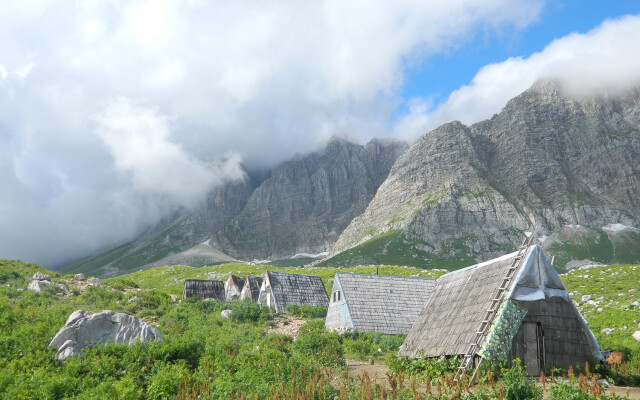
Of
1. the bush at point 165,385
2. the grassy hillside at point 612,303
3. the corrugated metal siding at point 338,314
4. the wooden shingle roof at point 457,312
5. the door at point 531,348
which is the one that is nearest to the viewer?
the bush at point 165,385

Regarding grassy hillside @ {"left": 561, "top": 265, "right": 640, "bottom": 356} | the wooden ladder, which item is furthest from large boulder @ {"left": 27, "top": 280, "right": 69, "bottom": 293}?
grassy hillside @ {"left": 561, "top": 265, "right": 640, "bottom": 356}

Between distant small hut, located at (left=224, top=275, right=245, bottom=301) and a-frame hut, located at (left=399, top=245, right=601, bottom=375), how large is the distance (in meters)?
39.6

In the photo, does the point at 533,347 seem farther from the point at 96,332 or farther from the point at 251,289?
the point at 251,289

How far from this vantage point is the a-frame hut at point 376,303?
3459cm

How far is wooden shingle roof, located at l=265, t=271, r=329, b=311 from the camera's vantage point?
158ft

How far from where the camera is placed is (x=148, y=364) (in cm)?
1898

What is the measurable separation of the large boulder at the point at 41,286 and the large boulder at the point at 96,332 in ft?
65.2

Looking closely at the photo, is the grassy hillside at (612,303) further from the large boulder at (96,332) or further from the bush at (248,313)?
the bush at (248,313)

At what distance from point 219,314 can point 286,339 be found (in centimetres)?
1246

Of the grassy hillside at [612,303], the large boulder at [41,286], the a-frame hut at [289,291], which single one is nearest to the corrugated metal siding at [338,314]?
the a-frame hut at [289,291]

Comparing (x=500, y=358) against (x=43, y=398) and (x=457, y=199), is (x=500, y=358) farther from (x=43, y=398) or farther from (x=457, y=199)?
(x=457, y=199)

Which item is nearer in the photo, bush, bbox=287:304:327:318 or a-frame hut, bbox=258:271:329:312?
bush, bbox=287:304:327:318

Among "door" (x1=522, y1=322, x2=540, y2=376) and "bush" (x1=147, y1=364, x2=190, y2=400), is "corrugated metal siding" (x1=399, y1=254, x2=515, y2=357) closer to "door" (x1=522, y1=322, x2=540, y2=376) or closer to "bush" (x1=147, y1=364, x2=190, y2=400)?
"door" (x1=522, y1=322, x2=540, y2=376)

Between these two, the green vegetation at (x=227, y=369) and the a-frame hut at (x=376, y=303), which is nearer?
the green vegetation at (x=227, y=369)
